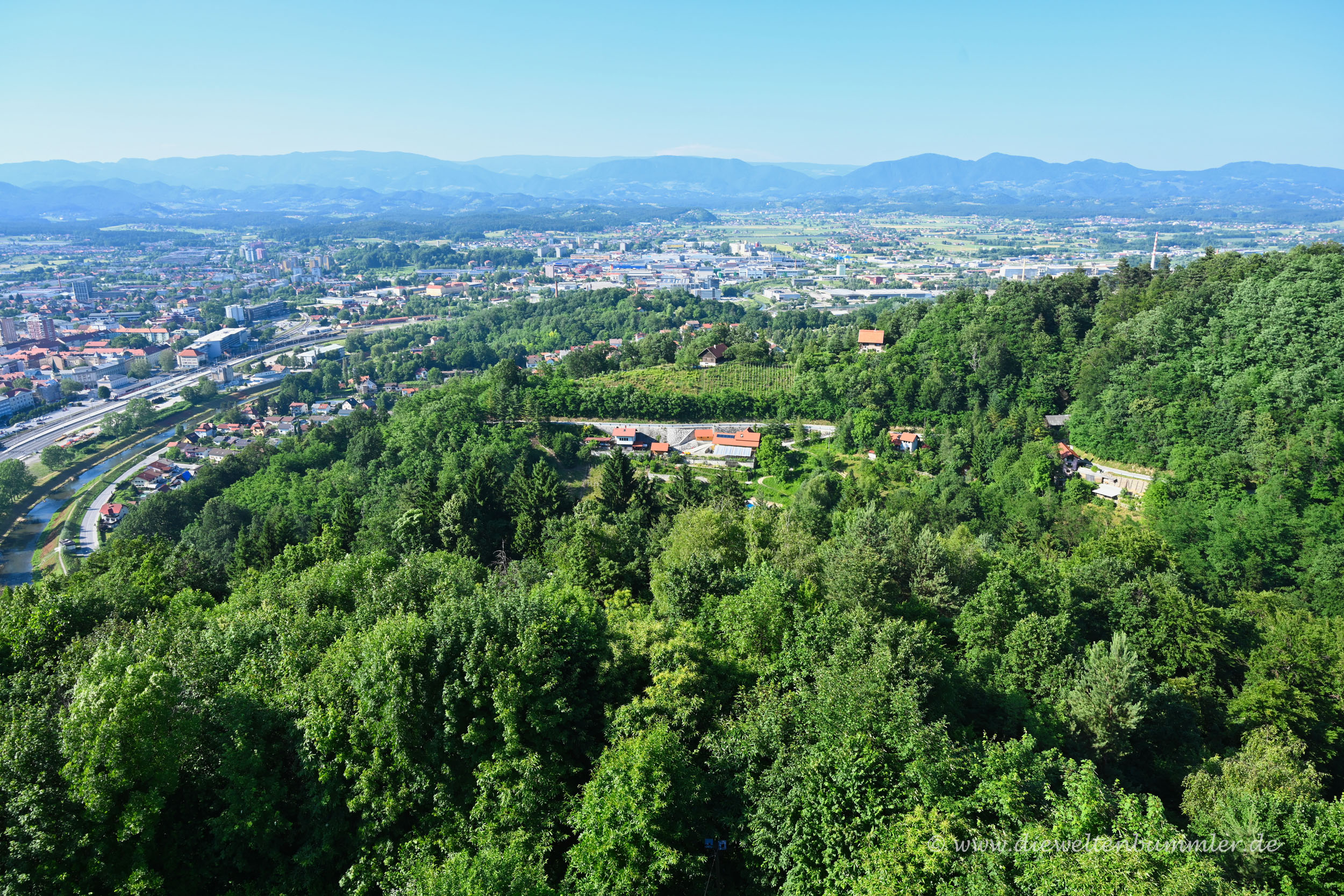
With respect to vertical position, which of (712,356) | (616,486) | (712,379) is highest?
(712,356)

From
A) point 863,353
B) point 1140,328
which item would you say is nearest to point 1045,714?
point 1140,328

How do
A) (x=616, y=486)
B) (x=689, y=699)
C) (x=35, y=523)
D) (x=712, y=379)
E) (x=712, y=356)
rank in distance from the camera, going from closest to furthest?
(x=689, y=699) → (x=616, y=486) → (x=35, y=523) → (x=712, y=379) → (x=712, y=356)

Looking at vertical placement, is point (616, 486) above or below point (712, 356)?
below

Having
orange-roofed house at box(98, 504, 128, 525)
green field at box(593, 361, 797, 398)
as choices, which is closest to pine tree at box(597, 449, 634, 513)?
green field at box(593, 361, 797, 398)

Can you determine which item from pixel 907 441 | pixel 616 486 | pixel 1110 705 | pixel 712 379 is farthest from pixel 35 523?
pixel 1110 705

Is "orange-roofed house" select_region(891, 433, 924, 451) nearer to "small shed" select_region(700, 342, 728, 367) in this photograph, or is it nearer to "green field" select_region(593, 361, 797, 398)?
"green field" select_region(593, 361, 797, 398)

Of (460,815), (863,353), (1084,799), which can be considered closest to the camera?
(1084,799)

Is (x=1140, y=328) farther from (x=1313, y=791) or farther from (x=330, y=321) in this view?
(x=330, y=321)

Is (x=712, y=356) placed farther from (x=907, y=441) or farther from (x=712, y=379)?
(x=907, y=441)
